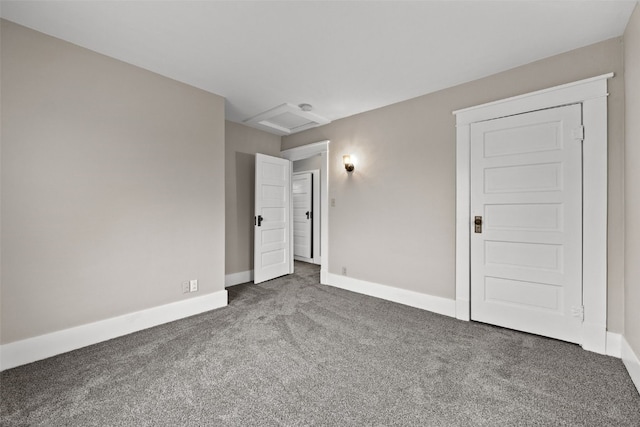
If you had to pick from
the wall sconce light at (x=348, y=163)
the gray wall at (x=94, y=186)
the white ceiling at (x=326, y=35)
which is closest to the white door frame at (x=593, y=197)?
the white ceiling at (x=326, y=35)

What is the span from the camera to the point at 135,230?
2617 mm

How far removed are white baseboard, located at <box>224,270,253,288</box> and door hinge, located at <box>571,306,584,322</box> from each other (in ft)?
12.7

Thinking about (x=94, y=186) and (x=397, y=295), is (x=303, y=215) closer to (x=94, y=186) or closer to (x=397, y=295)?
(x=397, y=295)

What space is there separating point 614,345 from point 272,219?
3981 millimetres

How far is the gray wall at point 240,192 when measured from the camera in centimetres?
416

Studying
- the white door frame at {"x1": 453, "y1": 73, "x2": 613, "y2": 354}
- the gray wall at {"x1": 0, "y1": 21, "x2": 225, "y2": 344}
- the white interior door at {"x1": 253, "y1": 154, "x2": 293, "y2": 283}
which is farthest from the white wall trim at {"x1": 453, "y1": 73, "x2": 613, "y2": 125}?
the gray wall at {"x1": 0, "y1": 21, "x2": 225, "y2": 344}

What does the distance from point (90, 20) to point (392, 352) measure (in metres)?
3.43

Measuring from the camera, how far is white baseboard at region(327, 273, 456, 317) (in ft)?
9.99

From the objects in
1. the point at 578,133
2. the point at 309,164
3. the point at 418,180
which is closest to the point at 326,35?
the point at 418,180

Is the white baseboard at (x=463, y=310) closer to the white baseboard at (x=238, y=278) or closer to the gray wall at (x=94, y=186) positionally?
the gray wall at (x=94, y=186)

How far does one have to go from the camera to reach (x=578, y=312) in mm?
2307

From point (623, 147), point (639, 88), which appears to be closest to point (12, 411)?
point (639, 88)

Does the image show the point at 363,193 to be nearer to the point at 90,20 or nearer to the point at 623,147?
the point at 623,147

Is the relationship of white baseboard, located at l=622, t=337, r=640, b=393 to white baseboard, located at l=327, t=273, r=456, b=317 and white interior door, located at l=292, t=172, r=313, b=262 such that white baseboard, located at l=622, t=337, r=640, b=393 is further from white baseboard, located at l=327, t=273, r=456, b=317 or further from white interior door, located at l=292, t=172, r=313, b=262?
white interior door, located at l=292, t=172, r=313, b=262
